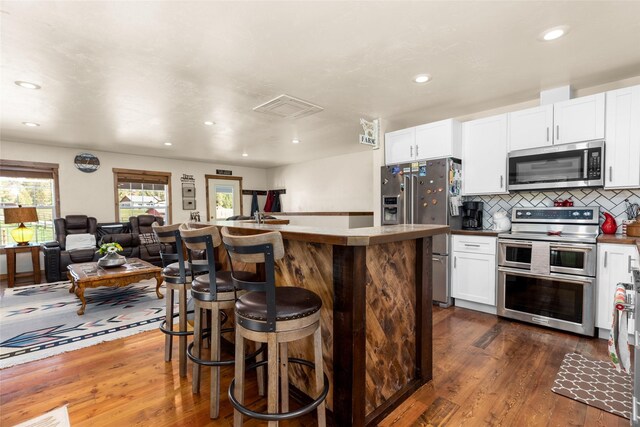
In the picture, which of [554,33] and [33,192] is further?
[33,192]

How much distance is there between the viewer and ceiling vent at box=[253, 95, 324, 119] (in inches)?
142

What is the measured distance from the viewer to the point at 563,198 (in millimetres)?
3406

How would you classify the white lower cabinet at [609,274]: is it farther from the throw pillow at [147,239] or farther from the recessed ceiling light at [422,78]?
the throw pillow at [147,239]

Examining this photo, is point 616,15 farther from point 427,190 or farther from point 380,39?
point 427,190

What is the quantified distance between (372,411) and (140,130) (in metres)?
5.12

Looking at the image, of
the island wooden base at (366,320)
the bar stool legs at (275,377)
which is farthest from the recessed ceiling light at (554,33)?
the bar stool legs at (275,377)

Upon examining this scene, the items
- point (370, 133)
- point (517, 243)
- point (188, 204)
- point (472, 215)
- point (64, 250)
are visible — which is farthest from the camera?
point (188, 204)

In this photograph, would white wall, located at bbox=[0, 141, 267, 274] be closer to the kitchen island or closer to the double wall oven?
the kitchen island

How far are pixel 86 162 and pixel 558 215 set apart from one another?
26.9ft

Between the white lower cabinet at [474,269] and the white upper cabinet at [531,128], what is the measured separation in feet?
3.68

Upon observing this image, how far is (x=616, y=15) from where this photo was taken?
205 centimetres

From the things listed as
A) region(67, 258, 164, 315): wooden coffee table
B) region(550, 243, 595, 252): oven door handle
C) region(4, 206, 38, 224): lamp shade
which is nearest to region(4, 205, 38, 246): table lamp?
region(4, 206, 38, 224): lamp shade

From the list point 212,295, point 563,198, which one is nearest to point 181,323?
point 212,295

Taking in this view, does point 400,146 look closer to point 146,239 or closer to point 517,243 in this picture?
point 517,243
